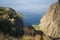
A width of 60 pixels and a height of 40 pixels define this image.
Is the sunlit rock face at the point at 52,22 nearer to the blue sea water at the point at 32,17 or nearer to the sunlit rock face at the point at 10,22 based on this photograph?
the blue sea water at the point at 32,17

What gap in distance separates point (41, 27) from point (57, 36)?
0.54 metres

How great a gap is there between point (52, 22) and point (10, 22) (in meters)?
1.24

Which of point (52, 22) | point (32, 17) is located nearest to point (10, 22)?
point (32, 17)

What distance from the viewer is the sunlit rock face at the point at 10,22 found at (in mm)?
5516

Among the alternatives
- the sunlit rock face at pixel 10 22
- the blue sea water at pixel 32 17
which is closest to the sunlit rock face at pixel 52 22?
the blue sea water at pixel 32 17

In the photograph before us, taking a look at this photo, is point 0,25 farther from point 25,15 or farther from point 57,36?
point 57,36

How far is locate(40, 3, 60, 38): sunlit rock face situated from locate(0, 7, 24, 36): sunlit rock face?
2.15ft

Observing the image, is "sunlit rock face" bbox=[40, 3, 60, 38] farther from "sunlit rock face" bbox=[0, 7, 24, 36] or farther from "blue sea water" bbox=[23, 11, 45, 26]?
"sunlit rock face" bbox=[0, 7, 24, 36]

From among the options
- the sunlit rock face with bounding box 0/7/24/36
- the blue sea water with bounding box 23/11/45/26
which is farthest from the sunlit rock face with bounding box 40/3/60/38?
the sunlit rock face with bounding box 0/7/24/36

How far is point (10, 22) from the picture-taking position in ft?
18.4

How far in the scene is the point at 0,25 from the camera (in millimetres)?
5496

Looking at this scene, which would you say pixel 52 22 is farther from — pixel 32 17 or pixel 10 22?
pixel 10 22

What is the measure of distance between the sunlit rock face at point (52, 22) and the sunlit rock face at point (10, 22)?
656 mm

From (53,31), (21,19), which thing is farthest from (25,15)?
(53,31)
